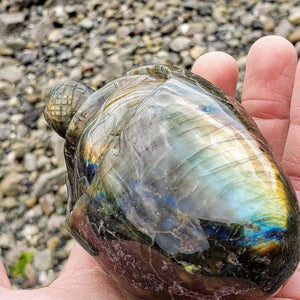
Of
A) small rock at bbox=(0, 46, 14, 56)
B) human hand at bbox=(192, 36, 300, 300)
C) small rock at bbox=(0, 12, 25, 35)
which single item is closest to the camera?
human hand at bbox=(192, 36, 300, 300)

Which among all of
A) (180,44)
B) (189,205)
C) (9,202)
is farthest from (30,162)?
(189,205)

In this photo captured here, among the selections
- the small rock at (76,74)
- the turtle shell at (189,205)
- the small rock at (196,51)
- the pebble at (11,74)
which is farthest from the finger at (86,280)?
the pebble at (11,74)

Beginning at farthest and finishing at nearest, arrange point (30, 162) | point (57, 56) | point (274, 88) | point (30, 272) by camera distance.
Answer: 1. point (57, 56)
2. point (30, 162)
3. point (30, 272)
4. point (274, 88)

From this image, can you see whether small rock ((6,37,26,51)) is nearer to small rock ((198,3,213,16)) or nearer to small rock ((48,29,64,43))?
small rock ((48,29,64,43))

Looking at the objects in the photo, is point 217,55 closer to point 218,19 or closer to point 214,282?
point 214,282

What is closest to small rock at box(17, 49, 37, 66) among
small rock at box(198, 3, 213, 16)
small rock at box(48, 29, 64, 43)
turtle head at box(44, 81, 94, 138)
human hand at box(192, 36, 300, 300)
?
small rock at box(48, 29, 64, 43)

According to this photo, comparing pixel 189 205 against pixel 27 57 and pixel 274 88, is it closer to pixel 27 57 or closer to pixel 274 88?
pixel 274 88
